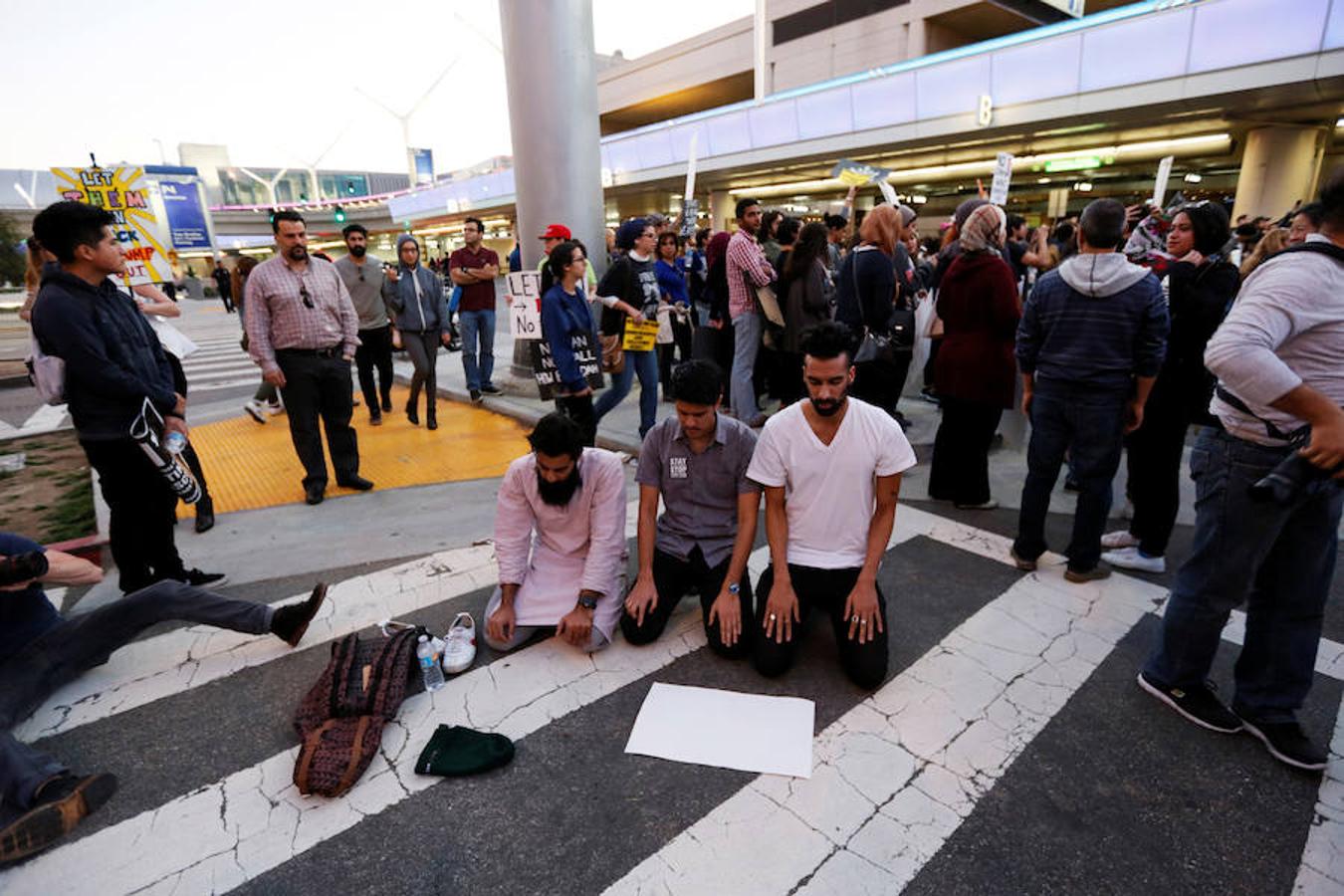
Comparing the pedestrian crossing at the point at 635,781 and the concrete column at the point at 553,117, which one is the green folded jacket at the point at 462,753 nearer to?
the pedestrian crossing at the point at 635,781

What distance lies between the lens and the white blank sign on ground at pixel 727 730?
2.45 metres

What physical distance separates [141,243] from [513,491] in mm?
7598

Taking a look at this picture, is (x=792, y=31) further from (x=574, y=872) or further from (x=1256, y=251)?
(x=574, y=872)

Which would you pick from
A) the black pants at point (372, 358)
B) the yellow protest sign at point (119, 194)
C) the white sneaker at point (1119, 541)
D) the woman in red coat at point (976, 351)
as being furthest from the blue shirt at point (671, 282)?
the yellow protest sign at point (119, 194)

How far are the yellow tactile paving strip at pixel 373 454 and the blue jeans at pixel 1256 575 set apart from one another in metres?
4.89

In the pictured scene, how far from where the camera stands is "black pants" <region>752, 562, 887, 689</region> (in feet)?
9.29

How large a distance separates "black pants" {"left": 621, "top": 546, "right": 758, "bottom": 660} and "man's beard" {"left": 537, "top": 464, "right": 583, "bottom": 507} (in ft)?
1.92

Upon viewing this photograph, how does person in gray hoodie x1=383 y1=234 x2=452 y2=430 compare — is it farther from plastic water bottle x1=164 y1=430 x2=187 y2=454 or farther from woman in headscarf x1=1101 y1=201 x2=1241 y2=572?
woman in headscarf x1=1101 y1=201 x2=1241 y2=572

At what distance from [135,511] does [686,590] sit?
3.02 meters

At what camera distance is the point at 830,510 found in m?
3.01

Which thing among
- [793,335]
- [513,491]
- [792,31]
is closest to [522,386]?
[793,335]

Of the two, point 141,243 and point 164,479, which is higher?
point 141,243

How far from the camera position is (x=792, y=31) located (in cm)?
3438

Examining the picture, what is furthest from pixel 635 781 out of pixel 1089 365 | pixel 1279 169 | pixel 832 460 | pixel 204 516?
pixel 1279 169
